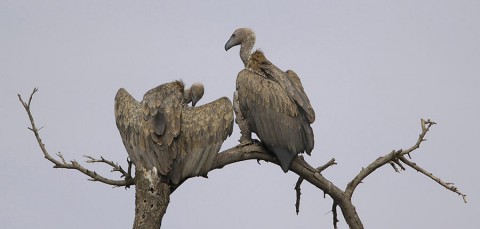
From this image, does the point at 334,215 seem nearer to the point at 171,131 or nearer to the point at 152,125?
the point at 171,131

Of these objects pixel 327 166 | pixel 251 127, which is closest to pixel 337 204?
pixel 327 166

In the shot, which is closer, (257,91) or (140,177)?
(140,177)

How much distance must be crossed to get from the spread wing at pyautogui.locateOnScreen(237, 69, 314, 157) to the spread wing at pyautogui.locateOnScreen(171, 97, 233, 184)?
55 cm

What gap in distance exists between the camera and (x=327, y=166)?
39.2 ft

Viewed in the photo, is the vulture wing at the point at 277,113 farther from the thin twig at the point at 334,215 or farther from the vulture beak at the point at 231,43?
the vulture beak at the point at 231,43

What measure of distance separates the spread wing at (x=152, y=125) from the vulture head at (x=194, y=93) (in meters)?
0.61

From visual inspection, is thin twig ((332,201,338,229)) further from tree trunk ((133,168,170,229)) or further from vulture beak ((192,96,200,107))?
tree trunk ((133,168,170,229))

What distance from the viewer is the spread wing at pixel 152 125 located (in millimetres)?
11250

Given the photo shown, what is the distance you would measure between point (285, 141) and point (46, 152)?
9.39ft

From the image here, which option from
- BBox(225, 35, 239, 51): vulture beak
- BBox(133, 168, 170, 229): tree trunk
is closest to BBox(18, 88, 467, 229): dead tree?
BBox(133, 168, 170, 229): tree trunk

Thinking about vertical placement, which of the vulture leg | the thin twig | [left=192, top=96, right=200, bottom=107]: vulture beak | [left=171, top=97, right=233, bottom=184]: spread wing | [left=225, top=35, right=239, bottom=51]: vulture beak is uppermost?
A: [left=225, top=35, right=239, bottom=51]: vulture beak

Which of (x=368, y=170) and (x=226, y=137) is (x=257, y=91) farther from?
(x=368, y=170)

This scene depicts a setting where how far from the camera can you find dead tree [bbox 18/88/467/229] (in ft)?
35.7

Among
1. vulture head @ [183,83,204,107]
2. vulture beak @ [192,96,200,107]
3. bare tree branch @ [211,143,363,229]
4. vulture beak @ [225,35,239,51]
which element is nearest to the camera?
bare tree branch @ [211,143,363,229]
